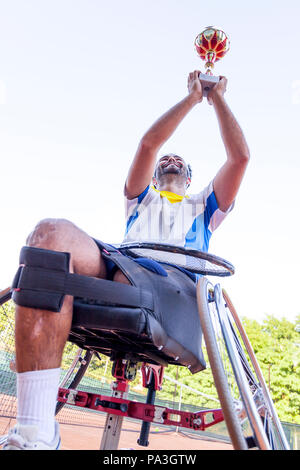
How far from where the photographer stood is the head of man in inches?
101

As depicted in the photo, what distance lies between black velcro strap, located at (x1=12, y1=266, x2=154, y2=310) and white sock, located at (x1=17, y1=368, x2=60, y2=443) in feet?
0.85

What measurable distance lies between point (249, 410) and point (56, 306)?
0.72m

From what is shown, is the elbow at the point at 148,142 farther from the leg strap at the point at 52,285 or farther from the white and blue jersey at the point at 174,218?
the leg strap at the point at 52,285

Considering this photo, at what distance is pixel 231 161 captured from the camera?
207 cm

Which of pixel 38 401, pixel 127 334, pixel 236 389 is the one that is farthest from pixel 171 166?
pixel 38 401

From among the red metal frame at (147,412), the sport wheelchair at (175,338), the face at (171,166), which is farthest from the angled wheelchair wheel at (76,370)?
the face at (171,166)

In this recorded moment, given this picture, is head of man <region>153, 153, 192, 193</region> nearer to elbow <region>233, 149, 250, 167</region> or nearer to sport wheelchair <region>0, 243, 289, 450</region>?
elbow <region>233, 149, 250, 167</region>

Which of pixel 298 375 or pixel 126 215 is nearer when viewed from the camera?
pixel 126 215

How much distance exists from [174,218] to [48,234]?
1.03 m

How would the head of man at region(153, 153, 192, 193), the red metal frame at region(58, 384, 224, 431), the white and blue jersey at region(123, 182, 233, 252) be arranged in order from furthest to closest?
the head of man at region(153, 153, 192, 193)
the white and blue jersey at region(123, 182, 233, 252)
the red metal frame at region(58, 384, 224, 431)

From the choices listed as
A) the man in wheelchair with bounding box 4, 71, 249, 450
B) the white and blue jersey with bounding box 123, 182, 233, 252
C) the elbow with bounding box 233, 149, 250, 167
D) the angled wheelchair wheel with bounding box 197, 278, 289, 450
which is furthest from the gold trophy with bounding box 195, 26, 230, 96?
the angled wheelchair wheel with bounding box 197, 278, 289, 450

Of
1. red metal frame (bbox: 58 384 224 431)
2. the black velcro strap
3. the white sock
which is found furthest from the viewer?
red metal frame (bbox: 58 384 224 431)
